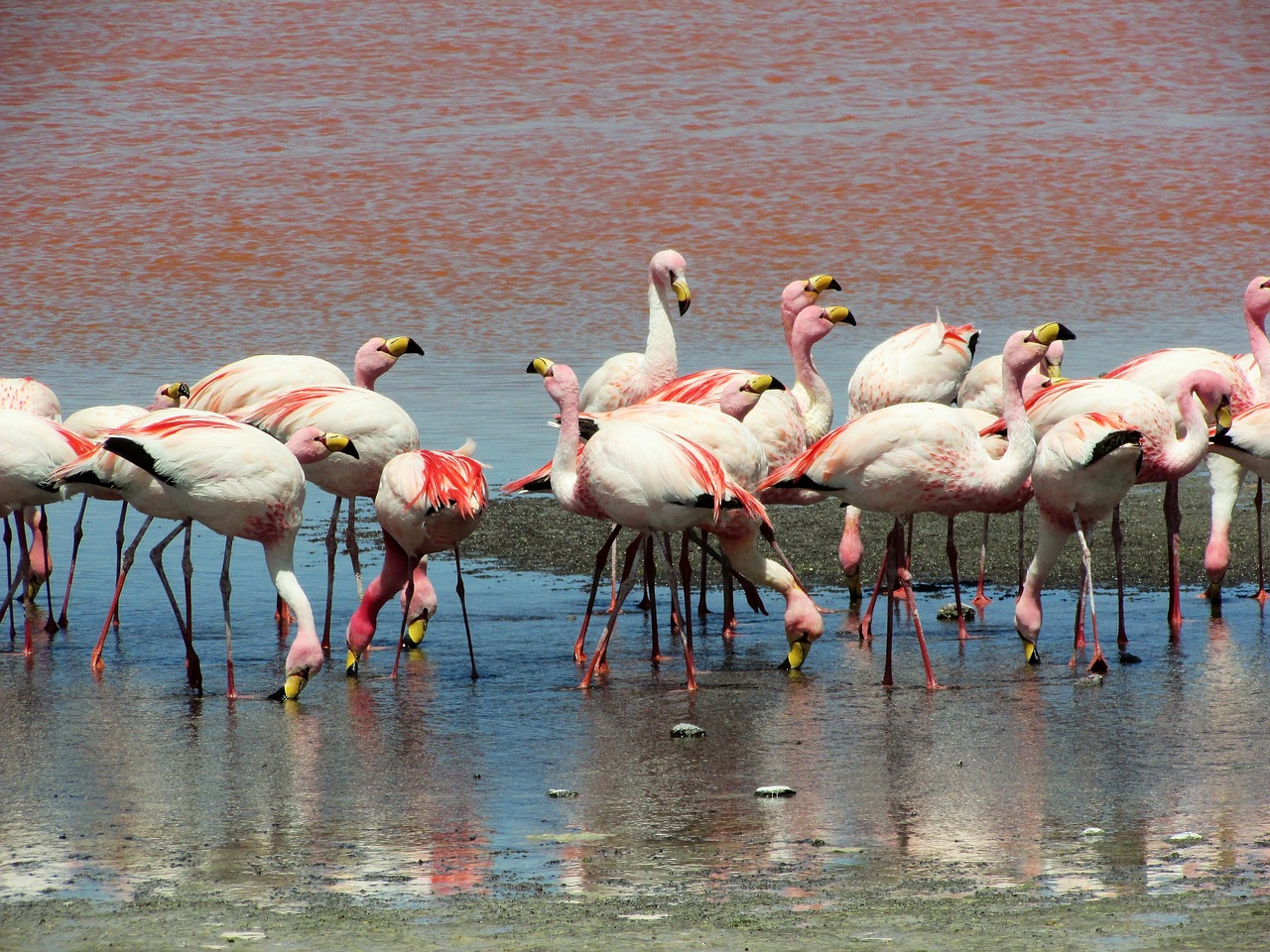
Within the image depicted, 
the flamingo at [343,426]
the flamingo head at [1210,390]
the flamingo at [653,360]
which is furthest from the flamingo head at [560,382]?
the flamingo head at [1210,390]

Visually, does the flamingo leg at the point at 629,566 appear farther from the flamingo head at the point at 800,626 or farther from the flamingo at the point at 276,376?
the flamingo at the point at 276,376

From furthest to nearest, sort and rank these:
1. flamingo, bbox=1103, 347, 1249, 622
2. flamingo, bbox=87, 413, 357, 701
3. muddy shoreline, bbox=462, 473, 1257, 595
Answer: muddy shoreline, bbox=462, 473, 1257, 595 < flamingo, bbox=1103, 347, 1249, 622 < flamingo, bbox=87, 413, 357, 701

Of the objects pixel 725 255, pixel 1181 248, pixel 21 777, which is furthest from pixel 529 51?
pixel 21 777

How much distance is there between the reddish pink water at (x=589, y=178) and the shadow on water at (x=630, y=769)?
4.28 meters

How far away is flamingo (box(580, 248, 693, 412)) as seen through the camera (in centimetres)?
884

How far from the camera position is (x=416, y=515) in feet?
21.4

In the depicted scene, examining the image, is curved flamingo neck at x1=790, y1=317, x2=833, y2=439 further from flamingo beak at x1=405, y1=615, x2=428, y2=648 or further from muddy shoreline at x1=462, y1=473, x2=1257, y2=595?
flamingo beak at x1=405, y1=615, x2=428, y2=648

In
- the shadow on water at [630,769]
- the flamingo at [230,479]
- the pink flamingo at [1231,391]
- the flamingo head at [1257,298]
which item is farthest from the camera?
the flamingo head at [1257,298]

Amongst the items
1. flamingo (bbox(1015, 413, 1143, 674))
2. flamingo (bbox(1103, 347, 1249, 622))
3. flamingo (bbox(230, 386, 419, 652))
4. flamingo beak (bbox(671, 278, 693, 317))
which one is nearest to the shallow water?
flamingo (bbox(1015, 413, 1143, 674))

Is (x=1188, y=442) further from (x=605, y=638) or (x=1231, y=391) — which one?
(x=605, y=638)

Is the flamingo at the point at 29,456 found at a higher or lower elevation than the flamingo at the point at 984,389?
higher

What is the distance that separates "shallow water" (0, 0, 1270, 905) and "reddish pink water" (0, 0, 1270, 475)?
8cm

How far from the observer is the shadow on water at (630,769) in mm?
4105

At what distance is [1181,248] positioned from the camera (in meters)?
18.2
